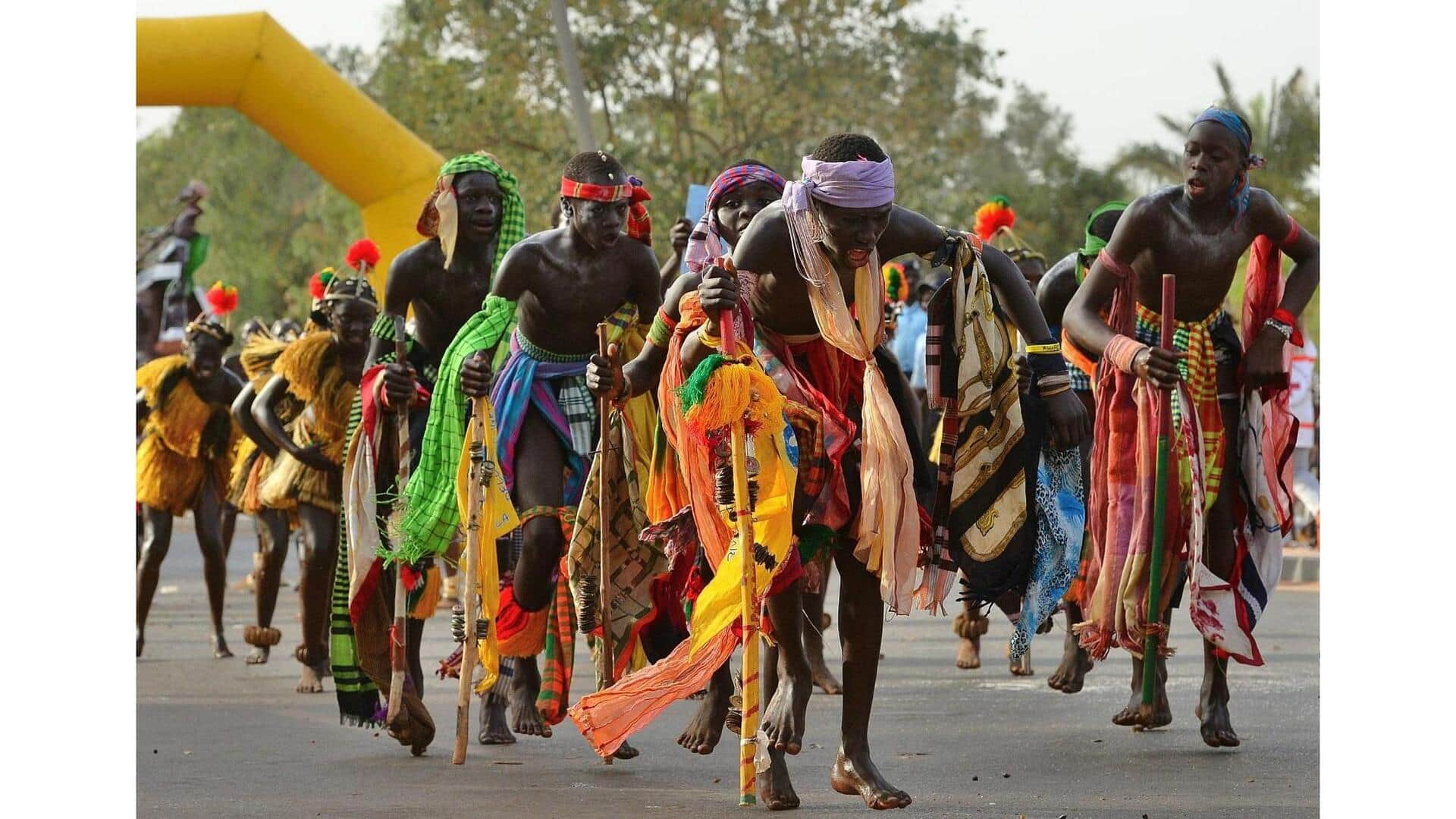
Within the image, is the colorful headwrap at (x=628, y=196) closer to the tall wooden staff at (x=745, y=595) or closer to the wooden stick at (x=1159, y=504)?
the tall wooden staff at (x=745, y=595)

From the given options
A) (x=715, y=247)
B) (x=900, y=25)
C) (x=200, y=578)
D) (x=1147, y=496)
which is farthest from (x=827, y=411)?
(x=900, y=25)

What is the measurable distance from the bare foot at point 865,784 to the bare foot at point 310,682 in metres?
4.27

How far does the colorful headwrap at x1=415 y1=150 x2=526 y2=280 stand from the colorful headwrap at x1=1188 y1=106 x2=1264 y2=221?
265cm

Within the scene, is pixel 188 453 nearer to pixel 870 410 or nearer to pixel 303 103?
pixel 870 410

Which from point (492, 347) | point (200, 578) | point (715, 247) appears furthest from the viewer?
point (200, 578)

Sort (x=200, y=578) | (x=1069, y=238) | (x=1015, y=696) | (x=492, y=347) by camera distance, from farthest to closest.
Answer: (x=1069, y=238) → (x=200, y=578) → (x=1015, y=696) → (x=492, y=347)

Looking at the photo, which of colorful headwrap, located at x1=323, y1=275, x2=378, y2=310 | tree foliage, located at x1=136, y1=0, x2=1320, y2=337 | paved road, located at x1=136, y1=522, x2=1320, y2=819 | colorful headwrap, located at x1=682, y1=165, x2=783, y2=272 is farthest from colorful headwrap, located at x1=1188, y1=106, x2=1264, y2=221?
tree foliage, located at x1=136, y1=0, x2=1320, y2=337

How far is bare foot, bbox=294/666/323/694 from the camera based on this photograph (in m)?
9.92

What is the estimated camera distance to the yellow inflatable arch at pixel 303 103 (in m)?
17.3

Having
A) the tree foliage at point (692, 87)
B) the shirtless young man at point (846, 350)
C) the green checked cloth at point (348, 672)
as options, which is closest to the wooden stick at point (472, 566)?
the green checked cloth at point (348, 672)

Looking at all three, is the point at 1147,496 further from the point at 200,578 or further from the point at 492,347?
the point at 200,578

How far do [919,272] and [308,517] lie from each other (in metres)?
12.5

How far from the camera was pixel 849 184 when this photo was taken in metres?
6.19

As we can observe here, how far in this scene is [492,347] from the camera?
25.6ft
